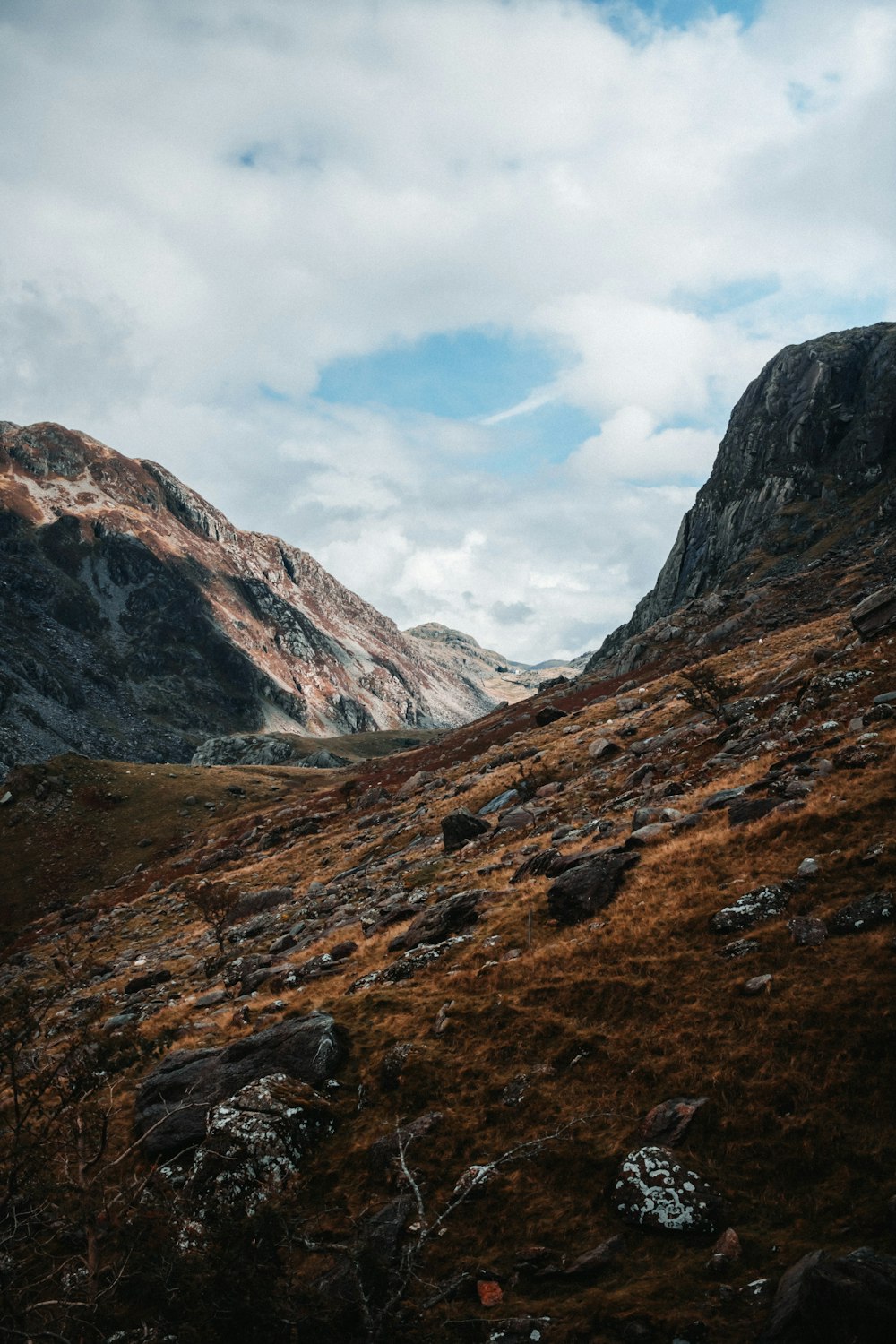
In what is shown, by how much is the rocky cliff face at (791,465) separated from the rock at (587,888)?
96.6 m

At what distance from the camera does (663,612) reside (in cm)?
14862

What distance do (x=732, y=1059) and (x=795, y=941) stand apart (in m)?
3.42

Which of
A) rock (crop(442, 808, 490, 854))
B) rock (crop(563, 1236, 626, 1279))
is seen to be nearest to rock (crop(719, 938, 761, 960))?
rock (crop(563, 1236, 626, 1279))

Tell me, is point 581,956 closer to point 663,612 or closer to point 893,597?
point 893,597

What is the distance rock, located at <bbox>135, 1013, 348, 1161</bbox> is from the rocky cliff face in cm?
10411

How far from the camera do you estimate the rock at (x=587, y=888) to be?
1930 centimetres

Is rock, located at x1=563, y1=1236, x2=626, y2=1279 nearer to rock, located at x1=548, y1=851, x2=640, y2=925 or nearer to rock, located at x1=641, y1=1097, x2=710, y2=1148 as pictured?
rock, located at x1=641, y1=1097, x2=710, y2=1148

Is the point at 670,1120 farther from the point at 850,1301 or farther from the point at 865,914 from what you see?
the point at 865,914

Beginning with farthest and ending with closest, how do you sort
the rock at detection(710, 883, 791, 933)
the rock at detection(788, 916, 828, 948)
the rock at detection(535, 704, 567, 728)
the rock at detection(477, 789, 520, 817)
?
the rock at detection(535, 704, 567, 728)
the rock at detection(477, 789, 520, 817)
the rock at detection(710, 883, 791, 933)
the rock at detection(788, 916, 828, 948)

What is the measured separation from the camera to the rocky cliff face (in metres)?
112

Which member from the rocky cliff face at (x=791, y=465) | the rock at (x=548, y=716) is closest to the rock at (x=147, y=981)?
the rock at (x=548, y=716)

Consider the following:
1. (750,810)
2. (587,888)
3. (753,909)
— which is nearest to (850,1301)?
(753,909)

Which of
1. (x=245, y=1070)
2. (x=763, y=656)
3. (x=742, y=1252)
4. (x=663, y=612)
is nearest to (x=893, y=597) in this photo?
(x=763, y=656)

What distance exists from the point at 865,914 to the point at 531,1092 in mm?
8199
